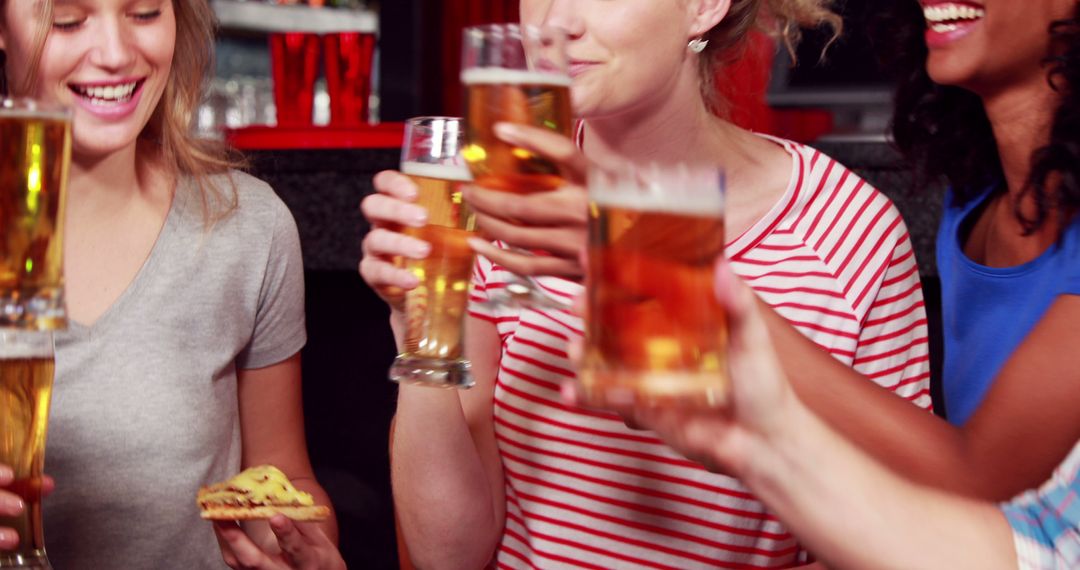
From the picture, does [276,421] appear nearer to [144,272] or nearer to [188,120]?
[144,272]

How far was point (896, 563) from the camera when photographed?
88 centimetres

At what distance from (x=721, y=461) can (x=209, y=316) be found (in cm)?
107

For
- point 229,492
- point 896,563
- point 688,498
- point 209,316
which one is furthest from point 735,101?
point 896,563

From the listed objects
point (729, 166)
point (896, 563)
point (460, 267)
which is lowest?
point (896, 563)

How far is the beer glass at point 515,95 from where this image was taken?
0.95m

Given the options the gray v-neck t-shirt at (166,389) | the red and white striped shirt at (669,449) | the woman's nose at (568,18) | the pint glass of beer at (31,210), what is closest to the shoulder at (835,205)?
the red and white striped shirt at (669,449)

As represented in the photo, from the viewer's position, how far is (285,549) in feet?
4.62

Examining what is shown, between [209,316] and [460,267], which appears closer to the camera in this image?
[460,267]

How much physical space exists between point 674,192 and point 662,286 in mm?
63

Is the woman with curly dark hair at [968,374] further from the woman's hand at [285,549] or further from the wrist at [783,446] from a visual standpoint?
the woman's hand at [285,549]

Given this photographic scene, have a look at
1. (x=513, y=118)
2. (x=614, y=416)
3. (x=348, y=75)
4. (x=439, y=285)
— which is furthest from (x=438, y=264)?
(x=348, y=75)

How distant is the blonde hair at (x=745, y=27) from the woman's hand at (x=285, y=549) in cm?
82

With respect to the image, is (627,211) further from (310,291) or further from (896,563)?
(310,291)

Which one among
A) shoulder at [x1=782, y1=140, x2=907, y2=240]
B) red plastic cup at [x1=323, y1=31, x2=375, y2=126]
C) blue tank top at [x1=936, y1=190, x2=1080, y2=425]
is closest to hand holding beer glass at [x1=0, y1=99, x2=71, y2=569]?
shoulder at [x1=782, y1=140, x2=907, y2=240]
